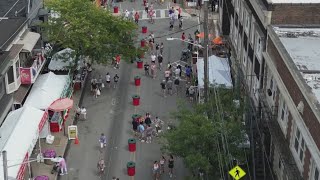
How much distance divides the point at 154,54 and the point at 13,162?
88.9 ft

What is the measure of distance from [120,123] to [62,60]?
343 inches

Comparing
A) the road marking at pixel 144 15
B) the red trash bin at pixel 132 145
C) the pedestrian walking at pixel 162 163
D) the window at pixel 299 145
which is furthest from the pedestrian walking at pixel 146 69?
the window at pixel 299 145

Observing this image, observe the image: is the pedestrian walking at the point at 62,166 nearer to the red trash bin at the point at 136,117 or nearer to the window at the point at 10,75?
the red trash bin at the point at 136,117

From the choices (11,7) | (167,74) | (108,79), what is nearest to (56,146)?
→ (108,79)

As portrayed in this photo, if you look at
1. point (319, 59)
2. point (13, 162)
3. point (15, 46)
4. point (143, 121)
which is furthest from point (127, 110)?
point (319, 59)

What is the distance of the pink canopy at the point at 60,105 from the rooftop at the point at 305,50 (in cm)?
1617

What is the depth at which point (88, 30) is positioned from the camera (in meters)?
51.4

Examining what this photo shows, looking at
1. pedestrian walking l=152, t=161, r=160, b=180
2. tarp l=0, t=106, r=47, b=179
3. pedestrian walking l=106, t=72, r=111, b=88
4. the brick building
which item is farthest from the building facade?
the brick building

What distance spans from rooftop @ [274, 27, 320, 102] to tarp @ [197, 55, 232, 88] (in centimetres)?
969

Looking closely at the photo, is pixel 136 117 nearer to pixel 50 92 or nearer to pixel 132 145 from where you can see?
pixel 132 145

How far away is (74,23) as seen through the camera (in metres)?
51.0

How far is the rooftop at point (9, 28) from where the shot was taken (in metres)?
45.5

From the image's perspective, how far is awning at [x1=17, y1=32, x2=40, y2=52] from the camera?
4922cm

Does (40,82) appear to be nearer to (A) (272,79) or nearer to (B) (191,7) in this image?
(A) (272,79)
